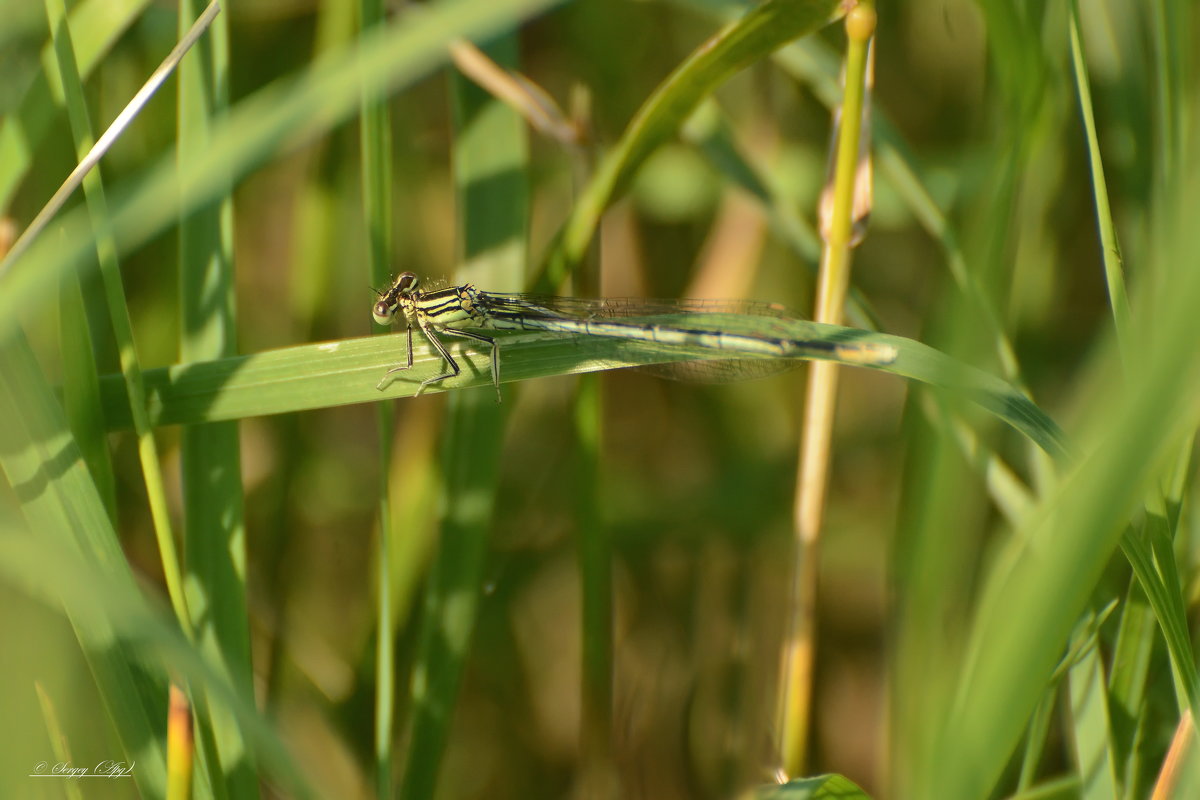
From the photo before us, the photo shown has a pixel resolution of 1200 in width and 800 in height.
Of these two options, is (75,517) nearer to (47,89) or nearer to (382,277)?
(382,277)

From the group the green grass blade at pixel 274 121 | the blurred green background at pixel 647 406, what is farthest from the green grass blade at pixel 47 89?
the blurred green background at pixel 647 406

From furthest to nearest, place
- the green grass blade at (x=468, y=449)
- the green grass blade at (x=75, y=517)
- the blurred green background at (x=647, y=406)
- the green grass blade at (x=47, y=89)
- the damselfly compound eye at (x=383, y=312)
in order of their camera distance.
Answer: the blurred green background at (x=647, y=406)
the damselfly compound eye at (x=383, y=312)
the green grass blade at (x=468, y=449)
the green grass blade at (x=47, y=89)
the green grass blade at (x=75, y=517)

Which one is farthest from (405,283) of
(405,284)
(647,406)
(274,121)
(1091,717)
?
(1091,717)

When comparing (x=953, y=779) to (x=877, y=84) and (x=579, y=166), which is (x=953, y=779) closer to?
(x=579, y=166)

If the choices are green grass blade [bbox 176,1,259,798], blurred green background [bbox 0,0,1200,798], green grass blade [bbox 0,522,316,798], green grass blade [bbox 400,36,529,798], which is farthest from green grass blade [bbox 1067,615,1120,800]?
green grass blade [bbox 176,1,259,798]

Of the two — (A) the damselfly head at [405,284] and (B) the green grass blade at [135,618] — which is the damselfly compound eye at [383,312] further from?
(B) the green grass blade at [135,618]

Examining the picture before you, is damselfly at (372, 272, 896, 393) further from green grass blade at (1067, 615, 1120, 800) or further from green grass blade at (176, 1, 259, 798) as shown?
green grass blade at (1067, 615, 1120, 800)
